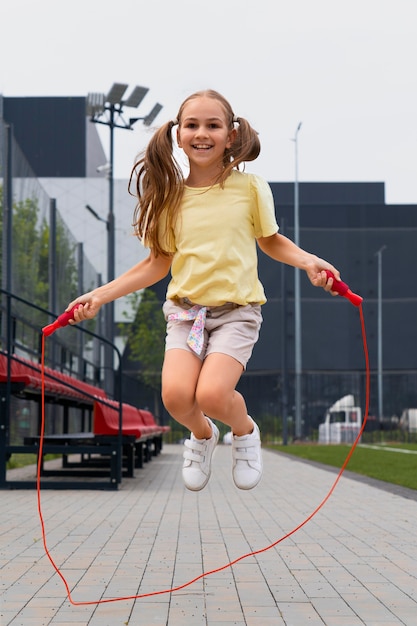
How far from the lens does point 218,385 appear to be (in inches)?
163

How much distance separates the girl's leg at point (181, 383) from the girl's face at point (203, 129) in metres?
0.85

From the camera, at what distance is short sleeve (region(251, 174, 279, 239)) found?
4.41 metres

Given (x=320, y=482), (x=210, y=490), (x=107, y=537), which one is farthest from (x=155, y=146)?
(x=320, y=482)

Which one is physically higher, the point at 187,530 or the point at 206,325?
the point at 206,325

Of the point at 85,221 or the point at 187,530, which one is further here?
the point at 85,221

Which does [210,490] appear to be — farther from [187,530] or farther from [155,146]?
[155,146]

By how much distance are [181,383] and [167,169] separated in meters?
0.95

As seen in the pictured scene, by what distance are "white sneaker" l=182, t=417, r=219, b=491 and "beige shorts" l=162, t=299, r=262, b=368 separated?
45 cm

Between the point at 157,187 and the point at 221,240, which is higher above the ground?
the point at 157,187

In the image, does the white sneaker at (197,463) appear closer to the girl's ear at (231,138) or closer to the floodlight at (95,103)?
the girl's ear at (231,138)

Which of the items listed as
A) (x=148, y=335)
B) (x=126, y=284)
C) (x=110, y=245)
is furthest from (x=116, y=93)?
(x=126, y=284)

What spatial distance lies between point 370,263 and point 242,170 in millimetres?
49985

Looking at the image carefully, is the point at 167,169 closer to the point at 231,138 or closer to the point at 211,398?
the point at 231,138

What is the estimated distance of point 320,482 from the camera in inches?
541
